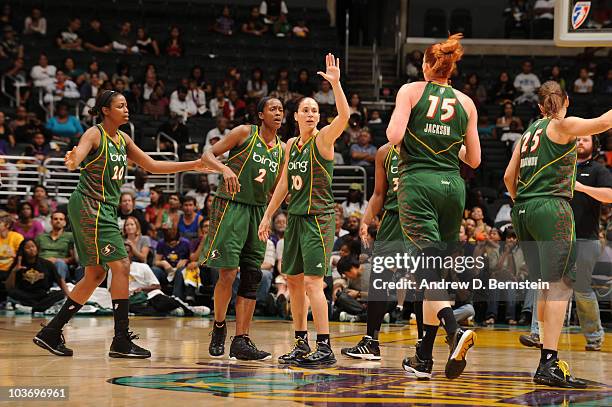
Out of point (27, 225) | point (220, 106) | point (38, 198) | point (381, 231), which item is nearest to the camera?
point (381, 231)

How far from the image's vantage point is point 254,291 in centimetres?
800

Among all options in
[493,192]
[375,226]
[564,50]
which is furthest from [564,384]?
[564,50]

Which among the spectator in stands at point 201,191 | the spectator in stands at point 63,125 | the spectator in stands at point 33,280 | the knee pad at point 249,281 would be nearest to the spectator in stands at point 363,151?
the spectator in stands at point 201,191

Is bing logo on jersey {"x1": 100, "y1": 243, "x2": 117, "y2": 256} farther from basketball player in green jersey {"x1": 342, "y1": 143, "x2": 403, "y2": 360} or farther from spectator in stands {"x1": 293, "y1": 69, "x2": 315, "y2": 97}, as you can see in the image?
spectator in stands {"x1": 293, "y1": 69, "x2": 315, "y2": 97}

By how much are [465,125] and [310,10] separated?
18.4 m

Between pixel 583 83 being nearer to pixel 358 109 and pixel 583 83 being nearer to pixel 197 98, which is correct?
pixel 358 109

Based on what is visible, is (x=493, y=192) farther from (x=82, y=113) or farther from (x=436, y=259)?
(x=436, y=259)

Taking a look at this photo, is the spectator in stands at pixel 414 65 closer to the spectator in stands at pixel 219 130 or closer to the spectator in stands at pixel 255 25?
the spectator in stands at pixel 255 25

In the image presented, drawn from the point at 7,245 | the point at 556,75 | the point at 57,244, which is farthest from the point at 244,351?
the point at 556,75

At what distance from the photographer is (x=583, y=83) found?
68.8ft

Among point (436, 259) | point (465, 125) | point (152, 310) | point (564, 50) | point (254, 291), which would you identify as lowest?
point (152, 310)

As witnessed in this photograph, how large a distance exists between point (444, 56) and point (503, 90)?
15.0 m

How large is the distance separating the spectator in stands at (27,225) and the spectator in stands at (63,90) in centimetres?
494

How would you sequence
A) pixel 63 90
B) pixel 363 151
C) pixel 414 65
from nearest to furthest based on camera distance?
pixel 363 151
pixel 63 90
pixel 414 65
